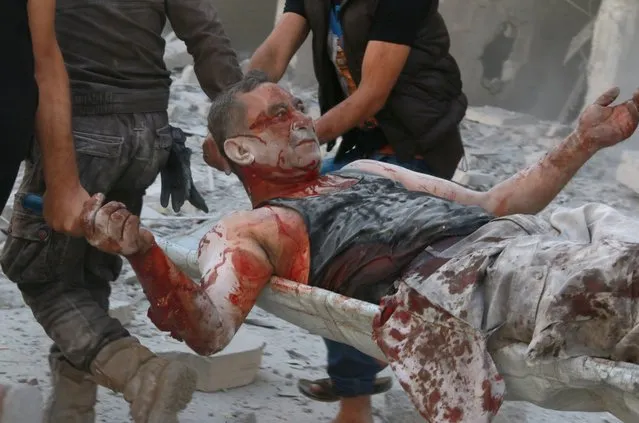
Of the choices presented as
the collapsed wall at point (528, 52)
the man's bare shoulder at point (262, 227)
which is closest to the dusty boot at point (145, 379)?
the man's bare shoulder at point (262, 227)

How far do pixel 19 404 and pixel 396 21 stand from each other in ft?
5.97

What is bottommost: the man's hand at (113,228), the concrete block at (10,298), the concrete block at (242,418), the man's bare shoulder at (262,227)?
the concrete block at (242,418)

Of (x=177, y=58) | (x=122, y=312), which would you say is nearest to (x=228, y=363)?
(x=122, y=312)

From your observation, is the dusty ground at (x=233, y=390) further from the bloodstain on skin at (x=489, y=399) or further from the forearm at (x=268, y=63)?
the bloodstain on skin at (x=489, y=399)

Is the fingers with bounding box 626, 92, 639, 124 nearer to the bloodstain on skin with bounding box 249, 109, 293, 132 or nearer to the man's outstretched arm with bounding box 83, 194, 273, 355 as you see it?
the bloodstain on skin with bounding box 249, 109, 293, 132

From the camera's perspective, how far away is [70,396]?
351cm

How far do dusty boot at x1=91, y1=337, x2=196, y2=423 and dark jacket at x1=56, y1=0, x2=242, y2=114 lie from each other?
0.77 m

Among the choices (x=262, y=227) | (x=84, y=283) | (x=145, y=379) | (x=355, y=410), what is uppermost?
(x=262, y=227)

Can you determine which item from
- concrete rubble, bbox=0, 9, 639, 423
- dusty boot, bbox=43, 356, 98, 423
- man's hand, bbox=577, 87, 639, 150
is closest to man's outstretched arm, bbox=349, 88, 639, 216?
man's hand, bbox=577, 87, 639, 150

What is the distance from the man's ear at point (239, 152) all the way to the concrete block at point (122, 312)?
1.28 meters

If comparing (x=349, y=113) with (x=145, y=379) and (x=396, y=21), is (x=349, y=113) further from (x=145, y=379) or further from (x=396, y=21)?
(x=145, y=379)

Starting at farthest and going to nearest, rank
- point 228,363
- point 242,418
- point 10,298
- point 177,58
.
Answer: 1. point 177,58
2. point 10,298
3. point 228,363
4. point 242,418

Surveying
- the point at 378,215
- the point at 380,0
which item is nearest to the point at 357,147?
the point at 380,0

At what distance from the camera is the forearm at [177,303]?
2701 millimetres
